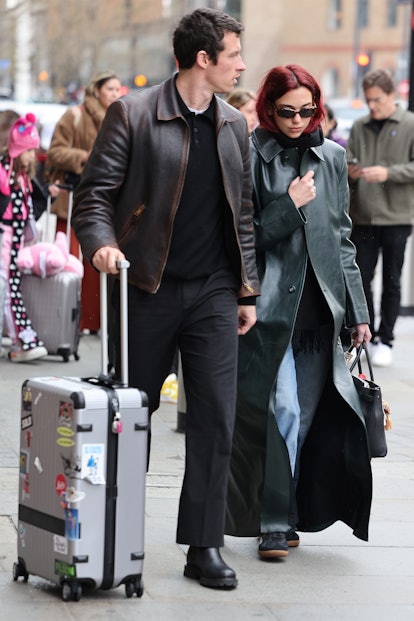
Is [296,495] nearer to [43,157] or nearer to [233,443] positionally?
[233,443]

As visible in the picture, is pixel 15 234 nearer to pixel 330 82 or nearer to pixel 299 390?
pixel 299 390

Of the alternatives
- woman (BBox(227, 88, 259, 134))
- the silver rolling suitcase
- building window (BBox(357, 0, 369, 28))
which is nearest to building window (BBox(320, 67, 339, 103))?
building window (BBox(357, 0, 369, 28))

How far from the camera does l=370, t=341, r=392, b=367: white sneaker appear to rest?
1059 cm

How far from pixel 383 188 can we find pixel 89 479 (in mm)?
6177

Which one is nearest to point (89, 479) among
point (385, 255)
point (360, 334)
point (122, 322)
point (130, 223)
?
point (122, 322)

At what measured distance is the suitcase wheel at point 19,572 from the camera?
194 inches

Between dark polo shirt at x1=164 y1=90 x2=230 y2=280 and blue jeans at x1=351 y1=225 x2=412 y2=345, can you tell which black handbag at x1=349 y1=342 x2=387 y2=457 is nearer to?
dark polo shirt at x1=164 y1=90 x2=230 y2=280

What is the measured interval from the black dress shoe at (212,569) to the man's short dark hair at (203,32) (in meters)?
1.65

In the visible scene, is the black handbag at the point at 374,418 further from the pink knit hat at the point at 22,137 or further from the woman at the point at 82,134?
the woman at the point at 82,134

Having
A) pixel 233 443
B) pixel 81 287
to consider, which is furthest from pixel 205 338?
pixel 81 287

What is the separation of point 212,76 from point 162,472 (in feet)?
8.19

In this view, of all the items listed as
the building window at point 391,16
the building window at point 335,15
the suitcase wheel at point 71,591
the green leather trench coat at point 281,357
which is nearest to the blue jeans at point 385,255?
the green leather trench coat at point 281,357

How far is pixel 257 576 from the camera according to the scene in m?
5.23

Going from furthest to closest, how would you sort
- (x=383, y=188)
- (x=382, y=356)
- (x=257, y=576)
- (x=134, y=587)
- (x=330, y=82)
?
(x=330, y=82), (x=382, y=356), (x=383, y=188), (x=257, y=576), (x=134, y=587)
